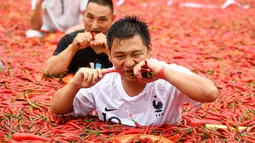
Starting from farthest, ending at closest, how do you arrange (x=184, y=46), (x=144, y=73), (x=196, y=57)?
(x=184, y=46) < (x=196, y=57) < (x=144, y=73)

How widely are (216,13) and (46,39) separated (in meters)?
4.82

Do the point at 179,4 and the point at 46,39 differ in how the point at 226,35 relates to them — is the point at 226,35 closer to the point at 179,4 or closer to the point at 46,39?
the point at 46,39

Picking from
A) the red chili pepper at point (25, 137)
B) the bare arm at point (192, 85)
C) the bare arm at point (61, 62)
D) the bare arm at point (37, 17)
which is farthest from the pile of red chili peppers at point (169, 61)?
the bare arm at point (192, 85)

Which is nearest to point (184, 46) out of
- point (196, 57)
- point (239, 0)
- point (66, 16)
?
point (196, 57)

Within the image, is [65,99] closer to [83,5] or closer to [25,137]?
[25,137]

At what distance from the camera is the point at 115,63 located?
312cm

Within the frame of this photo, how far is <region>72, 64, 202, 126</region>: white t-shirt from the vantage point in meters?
3.18

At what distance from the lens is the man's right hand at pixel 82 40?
4398 mm

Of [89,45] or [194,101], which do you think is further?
[89,45]

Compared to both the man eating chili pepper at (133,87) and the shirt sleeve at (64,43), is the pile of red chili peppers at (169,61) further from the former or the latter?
the shirt sleeve at (64,43)

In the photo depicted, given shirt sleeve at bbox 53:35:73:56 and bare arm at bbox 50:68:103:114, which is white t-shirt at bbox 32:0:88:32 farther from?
bare arm at bbox 50:68:103:114

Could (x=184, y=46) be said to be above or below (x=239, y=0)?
below

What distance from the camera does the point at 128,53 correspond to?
3055 millimetres

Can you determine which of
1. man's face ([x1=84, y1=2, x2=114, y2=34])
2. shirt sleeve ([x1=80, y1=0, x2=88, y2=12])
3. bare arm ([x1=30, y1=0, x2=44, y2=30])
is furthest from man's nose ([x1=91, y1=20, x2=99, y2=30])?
bare arm ([x1=30, y1=0, x2=44, y2=30])
